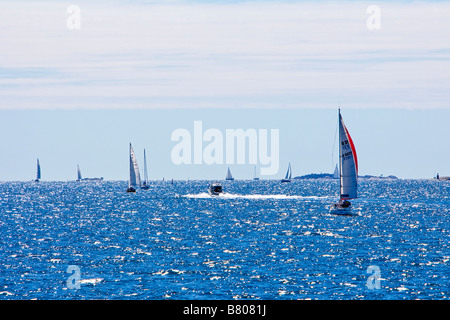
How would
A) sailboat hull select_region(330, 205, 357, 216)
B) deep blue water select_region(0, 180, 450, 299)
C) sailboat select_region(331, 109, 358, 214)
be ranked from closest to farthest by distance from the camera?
1. deep blue water select_region(0, 180, 450, 299)
2. sailboat select_region(331, 109, 358, 214)
3. sailboat hull select_region(330, 205, 357, 216)

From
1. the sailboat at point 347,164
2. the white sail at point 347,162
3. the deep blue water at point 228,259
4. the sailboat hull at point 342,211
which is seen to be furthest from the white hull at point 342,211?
the white sail at point 347,162

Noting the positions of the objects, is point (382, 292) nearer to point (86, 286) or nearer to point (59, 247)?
point (86, 286)

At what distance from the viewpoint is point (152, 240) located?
74438mm

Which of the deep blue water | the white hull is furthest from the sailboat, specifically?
the deep blue water

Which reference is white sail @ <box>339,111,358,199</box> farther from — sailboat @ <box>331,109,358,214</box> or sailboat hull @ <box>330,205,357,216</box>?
sailboat hull @ <box>330,205,357,216</box>

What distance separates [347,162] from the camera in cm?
9956

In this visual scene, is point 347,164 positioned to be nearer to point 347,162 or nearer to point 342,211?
point 347,162

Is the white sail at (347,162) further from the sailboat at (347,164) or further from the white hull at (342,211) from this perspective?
the white hull at (342,211)

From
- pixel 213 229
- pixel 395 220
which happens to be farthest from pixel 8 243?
pixel 395 220

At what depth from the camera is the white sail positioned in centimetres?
9775

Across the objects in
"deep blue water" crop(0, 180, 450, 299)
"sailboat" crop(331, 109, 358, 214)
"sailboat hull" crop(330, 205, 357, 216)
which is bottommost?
"deep blue water" crop(0, 180, 450, 299)

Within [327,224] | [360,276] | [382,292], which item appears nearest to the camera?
[382,292]

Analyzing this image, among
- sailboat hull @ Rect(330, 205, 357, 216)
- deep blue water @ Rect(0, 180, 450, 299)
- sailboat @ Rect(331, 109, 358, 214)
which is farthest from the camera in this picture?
sailboat hull @ Rect(330, 205, 357, 216)

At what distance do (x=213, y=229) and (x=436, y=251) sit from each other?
33.7m
